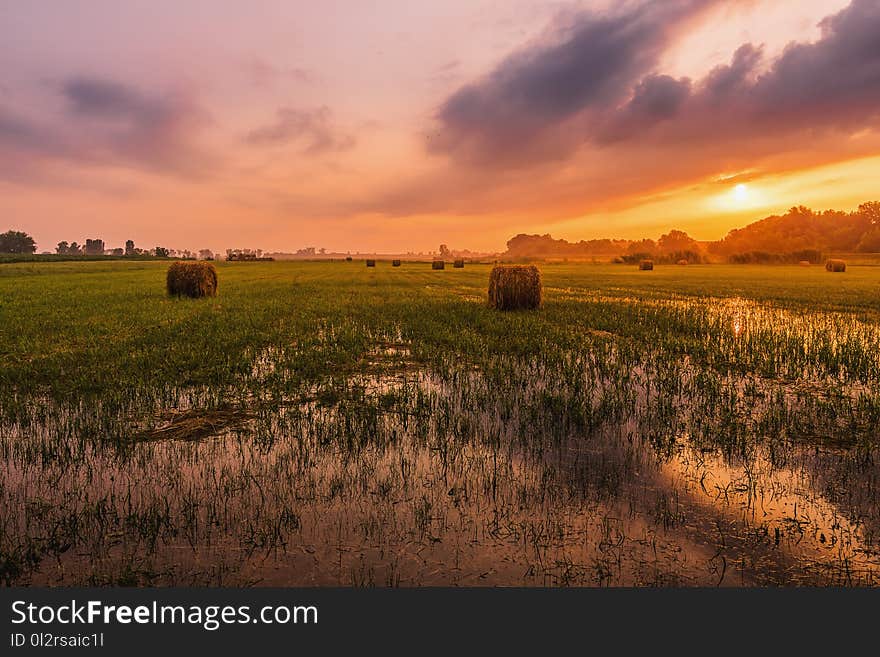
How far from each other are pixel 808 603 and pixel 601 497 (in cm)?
185

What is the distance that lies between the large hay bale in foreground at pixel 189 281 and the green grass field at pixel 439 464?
16.9 metres

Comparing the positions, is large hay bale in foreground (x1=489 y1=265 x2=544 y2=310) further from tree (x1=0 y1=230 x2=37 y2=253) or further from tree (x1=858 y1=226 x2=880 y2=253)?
tree (x1=0 y1=230 x2=37 y2=253)

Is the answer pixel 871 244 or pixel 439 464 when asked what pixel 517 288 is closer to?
pixel 439 464

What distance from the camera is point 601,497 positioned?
16.9ft

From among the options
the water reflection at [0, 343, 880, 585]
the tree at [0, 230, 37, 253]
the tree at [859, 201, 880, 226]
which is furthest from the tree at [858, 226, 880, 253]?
the tree at [0, 230, 37, 253]

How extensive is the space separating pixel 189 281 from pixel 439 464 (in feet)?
94.3

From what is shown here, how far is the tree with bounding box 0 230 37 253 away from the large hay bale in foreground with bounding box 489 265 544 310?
216m

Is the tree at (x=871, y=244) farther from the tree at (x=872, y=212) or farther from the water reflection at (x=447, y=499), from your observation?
the water reflection at (x=447, y=499)

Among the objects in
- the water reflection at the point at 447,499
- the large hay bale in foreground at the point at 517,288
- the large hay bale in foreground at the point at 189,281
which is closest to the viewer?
the water reflection at the point at 447,499

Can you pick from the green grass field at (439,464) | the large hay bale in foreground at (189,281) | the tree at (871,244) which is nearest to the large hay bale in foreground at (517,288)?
the green grass field at (439,464)

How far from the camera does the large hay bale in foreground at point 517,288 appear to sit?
76.7ft

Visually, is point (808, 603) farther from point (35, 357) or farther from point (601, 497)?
point (35, 357)

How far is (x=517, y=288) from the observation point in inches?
921

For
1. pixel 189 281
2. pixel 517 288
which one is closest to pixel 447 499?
pixel 517 288
